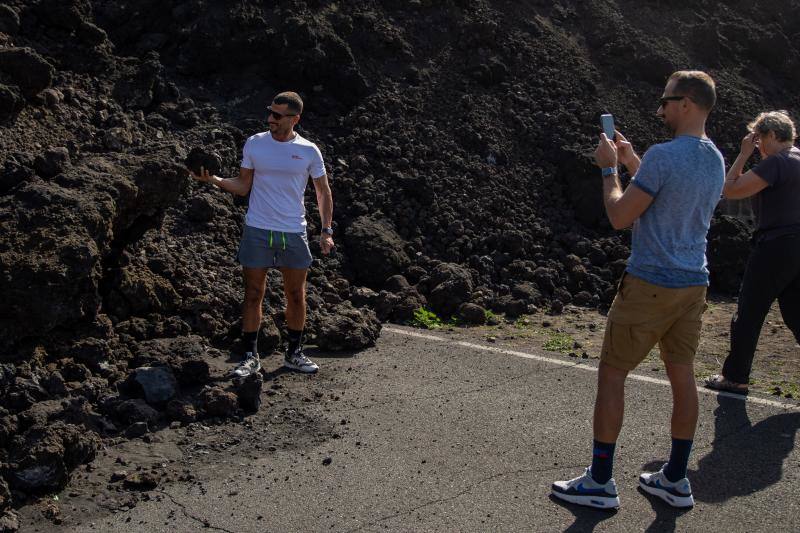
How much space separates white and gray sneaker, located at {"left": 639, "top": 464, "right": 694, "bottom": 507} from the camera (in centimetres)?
496

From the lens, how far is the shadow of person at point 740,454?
5281mm

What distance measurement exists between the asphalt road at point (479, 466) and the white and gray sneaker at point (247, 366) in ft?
1.79

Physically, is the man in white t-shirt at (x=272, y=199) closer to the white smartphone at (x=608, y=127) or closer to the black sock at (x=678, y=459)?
the white smartphone at (x=608, y=127)

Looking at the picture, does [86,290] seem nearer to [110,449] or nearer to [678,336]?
[110,449]

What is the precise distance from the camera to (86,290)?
6789 mm

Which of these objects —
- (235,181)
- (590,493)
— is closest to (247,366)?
Answer: (235,181)

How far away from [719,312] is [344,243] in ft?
13.8

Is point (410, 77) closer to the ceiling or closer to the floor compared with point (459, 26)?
closer to the floor

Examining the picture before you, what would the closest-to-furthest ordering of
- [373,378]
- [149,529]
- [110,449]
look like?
1. [149,529]
2. [110,449]
3. [373,378]

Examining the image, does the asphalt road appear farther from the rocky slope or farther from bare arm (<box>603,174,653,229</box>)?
bare arm (<box>603,174,653,229</box>)

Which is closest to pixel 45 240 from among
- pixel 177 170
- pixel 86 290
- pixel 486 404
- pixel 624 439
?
pixel 86 290

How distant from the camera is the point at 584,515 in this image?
4.86 m

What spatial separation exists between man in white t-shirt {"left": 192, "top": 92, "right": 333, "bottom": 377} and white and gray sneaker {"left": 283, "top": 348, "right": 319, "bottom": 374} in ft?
0.99

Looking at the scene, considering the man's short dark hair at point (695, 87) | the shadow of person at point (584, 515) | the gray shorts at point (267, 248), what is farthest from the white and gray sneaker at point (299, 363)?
the man's short dark hair at point (695, 87)
